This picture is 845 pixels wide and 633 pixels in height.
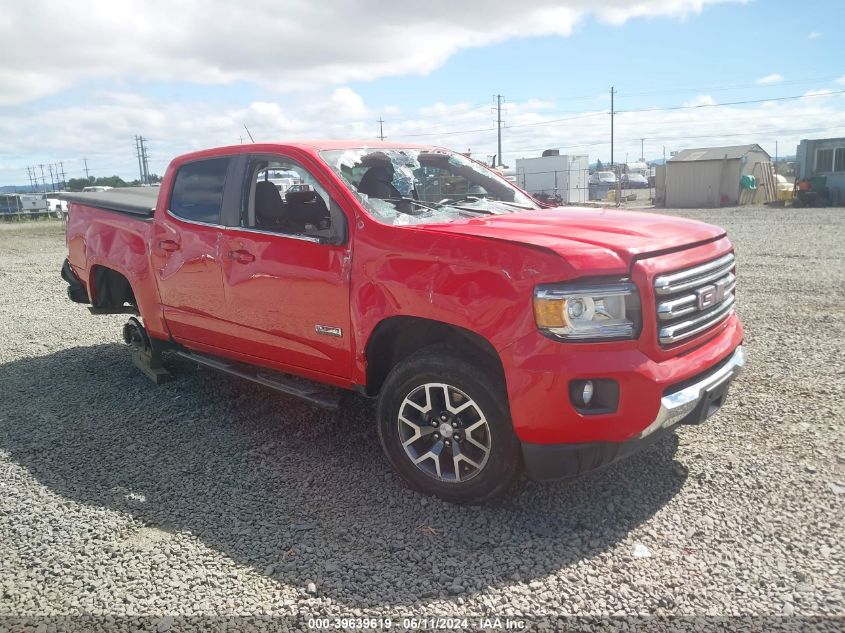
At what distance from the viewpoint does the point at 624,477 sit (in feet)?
12.7

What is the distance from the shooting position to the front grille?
3.18 metres

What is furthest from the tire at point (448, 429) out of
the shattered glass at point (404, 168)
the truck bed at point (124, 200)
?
the truck bed at point (124, 200)

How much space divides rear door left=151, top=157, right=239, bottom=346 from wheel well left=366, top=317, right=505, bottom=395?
4.62 ft

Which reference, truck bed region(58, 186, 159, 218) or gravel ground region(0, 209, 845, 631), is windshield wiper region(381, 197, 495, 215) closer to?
gravel ground region(0, 209, 845, 631)

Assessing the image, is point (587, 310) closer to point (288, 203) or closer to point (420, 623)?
point (420, 623)

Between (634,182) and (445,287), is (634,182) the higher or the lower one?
the lower one

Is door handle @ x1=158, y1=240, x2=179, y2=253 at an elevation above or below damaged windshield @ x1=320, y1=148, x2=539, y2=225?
below

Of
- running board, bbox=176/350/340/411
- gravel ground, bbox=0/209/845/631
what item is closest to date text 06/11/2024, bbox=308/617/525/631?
gravel ground, bbox=0/209/845/631

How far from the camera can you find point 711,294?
352 centimetres

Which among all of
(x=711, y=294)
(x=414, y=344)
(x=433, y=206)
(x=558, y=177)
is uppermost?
(x=433, y=206)

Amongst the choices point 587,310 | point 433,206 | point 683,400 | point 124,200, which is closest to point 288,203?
point 433,206

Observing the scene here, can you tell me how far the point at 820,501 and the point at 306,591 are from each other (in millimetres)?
2718

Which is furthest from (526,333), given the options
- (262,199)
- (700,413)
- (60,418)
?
(60,418)

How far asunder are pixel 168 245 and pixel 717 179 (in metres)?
31.5
